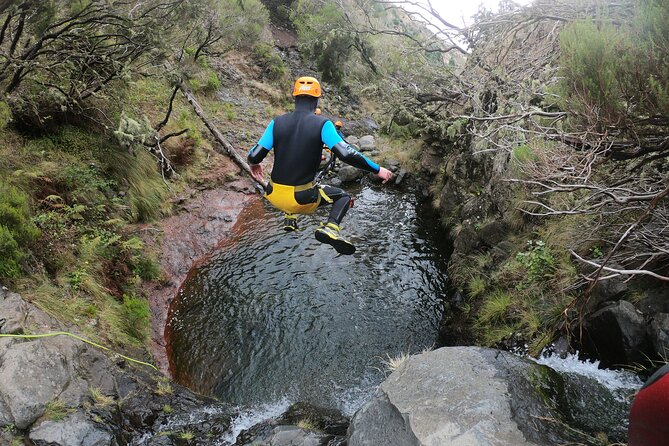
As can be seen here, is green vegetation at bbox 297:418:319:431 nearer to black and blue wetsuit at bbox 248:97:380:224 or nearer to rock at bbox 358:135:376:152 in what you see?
black and blue wetsuit at bbox 248:97:380:224

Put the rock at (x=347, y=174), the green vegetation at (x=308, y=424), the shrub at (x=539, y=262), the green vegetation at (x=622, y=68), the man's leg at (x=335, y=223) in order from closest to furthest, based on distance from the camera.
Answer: the green vegetation at (x=622, y=68)
the green vegetation at (x=308, y=424)
the man's leg at (x=335, y=223)
the shrub at (x=539, y=262)
the rock at (x=347, y=174)

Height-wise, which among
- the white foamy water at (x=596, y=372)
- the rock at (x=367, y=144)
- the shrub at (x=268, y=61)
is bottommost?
the white foamy water at (x=596, y=372)

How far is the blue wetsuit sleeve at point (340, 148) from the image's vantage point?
17.3 ft

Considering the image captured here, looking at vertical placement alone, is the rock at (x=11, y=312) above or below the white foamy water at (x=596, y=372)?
above

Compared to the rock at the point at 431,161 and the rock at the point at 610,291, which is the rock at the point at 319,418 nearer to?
the rock at the point at 610,291

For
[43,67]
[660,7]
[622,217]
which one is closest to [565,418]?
[622,217]

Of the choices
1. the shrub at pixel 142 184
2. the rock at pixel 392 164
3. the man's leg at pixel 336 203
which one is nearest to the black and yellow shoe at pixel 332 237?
the man's leg at pixel 336 203

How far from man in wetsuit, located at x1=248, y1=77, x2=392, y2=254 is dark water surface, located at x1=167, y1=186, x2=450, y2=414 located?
2102 mm

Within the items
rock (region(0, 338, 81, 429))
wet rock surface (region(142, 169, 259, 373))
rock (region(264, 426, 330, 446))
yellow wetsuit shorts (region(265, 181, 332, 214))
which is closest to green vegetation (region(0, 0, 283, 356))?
wet rock surface (region(142, 169, 259, 373))

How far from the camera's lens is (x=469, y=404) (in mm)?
4027

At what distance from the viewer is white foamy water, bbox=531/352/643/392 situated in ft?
15.7

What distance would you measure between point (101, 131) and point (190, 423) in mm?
6955

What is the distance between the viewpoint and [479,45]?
822 cm

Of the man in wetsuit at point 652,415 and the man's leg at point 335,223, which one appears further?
the man's leg at point 335,223
